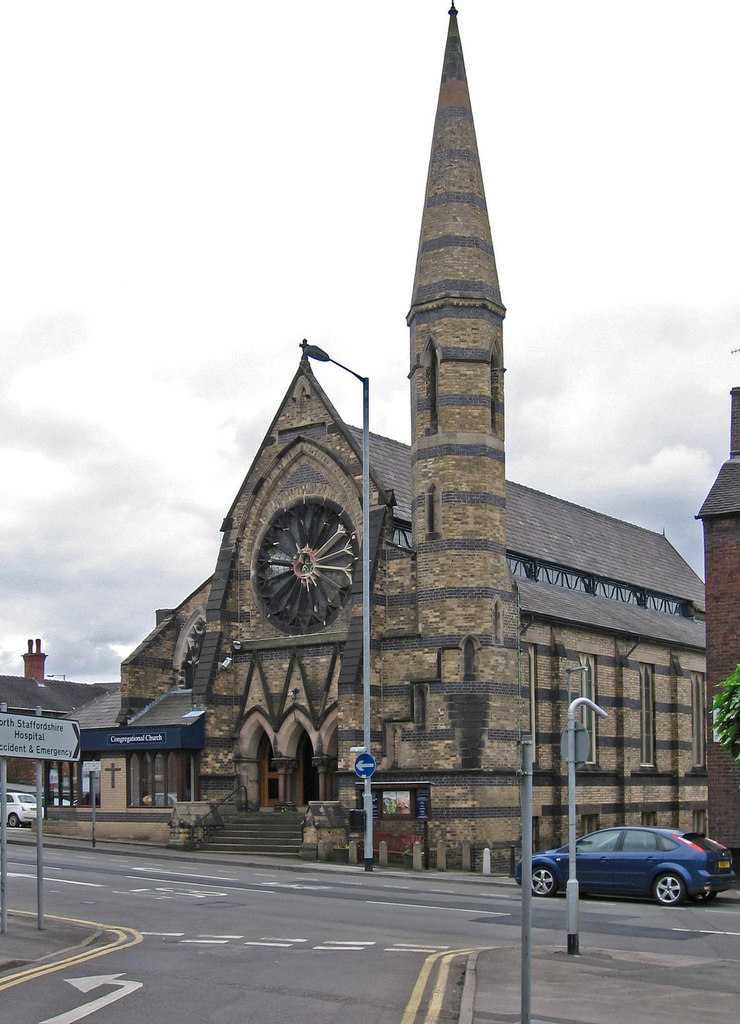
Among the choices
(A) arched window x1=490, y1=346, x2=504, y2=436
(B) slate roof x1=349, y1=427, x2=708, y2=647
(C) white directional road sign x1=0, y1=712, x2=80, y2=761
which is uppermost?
(A) arched window x1=490, y1=346, x2=504, y2=436

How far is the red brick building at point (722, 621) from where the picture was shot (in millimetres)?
28750

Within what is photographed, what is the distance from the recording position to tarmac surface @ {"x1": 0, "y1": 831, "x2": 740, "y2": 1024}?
11547 millimetres

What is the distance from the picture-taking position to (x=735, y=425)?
105 ft

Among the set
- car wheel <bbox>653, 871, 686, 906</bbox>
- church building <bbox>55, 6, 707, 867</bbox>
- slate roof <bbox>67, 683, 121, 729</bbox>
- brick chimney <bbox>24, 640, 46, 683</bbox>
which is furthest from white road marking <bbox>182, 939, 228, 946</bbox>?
brick chimney <bbox>24, 640, 46, 683</bbox>

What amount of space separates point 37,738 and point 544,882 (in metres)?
10.7

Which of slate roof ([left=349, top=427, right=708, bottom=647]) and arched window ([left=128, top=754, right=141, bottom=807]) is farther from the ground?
slate roof ([left=349, top=427, right=708, bottom=647])

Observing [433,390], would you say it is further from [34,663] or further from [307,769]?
[34,663]

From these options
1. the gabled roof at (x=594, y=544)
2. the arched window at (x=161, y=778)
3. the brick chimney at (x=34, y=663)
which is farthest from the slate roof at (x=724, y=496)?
the brick chimney at (x=34, y=663)

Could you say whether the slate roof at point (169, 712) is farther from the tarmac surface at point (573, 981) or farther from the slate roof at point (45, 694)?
the slate roof at point (45, 694)

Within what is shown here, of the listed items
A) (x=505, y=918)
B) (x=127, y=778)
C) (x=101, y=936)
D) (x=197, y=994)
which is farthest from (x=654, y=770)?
(x=197, y=994)

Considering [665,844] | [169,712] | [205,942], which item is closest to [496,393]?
[169,712]

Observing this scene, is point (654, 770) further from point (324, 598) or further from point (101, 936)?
point (101, 936)

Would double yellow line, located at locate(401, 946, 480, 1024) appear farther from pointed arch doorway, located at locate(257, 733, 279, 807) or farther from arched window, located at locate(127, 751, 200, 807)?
arched window, located at locate(127, 751, 200, 807)

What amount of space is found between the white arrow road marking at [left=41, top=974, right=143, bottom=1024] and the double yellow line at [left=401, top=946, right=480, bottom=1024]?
113 inches
